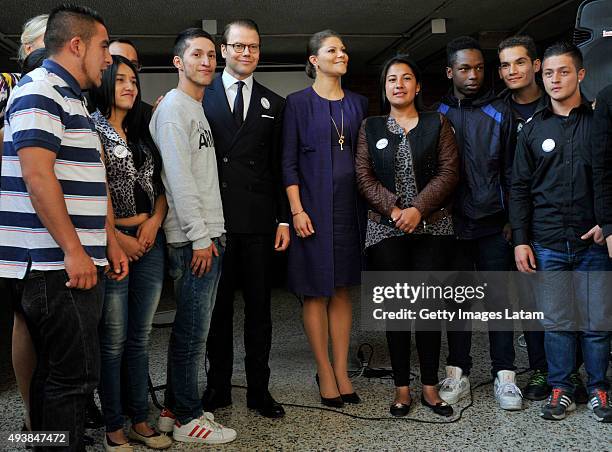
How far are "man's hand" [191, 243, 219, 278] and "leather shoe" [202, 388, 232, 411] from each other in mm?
674

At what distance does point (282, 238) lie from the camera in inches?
104

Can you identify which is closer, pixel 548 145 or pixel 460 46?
pixel 548 145

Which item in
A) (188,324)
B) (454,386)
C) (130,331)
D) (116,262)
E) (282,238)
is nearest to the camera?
(116,262)

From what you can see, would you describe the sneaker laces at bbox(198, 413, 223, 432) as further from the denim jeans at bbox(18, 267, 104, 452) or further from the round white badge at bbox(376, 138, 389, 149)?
the round white badge at bbox(376, 138, 389, 149)

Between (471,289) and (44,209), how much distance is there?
1963 mm

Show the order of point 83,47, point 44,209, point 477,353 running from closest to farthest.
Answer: point 44,209 → point 83,47 → point 477,353

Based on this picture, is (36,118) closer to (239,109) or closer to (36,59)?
(36,59)

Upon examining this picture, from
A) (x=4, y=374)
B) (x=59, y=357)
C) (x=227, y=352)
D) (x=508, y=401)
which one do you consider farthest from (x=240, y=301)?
(x=59, y=357)

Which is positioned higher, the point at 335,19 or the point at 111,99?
the point at 335,19

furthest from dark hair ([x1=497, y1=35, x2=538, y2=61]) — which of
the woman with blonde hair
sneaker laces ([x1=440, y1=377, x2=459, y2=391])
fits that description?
sneaker laces ([x1=440, y1=377, x2=459, y2=391])

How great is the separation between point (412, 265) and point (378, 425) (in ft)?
2.20

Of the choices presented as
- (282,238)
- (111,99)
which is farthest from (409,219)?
(111,99)

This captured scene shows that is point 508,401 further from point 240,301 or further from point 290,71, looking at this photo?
point 290,71

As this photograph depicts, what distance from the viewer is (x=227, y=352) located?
2.67 metres
